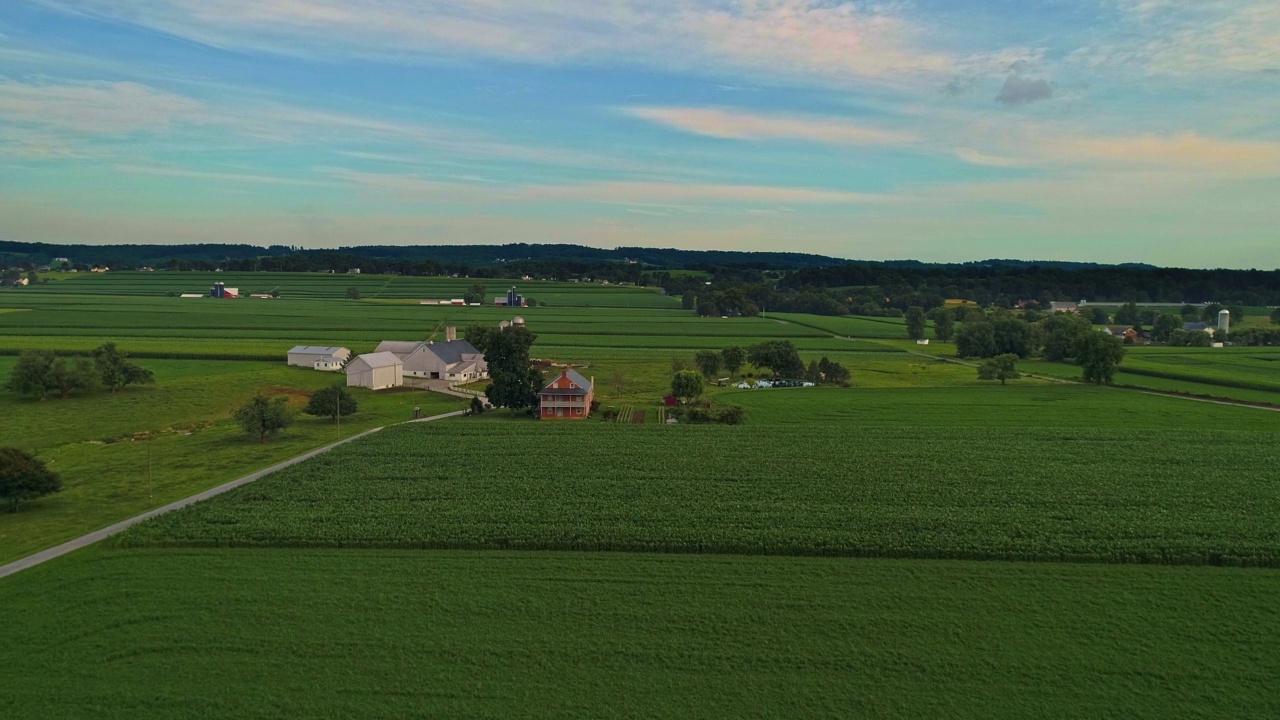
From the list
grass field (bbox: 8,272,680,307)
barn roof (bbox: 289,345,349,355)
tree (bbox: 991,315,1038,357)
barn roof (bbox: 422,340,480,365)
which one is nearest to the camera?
barn roof (bbox: 422,340,480,365)

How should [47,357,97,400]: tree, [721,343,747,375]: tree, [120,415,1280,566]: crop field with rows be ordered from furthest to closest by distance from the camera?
1. [721,343,747,375]: tree
2. [47,357,97,400]: tree
3. [120,415,1280,566]: crop field with rows

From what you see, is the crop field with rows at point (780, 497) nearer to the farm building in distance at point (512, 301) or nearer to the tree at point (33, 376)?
the tree at point (33, 376)

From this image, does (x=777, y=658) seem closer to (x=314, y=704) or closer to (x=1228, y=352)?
(x=314, y=704)

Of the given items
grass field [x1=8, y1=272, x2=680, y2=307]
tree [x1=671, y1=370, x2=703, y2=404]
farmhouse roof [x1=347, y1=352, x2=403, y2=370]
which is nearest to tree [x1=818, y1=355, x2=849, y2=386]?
tree [x1=671, y1=370, x2=703, y2=404]

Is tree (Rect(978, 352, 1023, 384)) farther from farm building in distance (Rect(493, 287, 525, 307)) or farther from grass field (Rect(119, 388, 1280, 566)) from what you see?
farm building in distance (Rect(493, 287, 525, 307))

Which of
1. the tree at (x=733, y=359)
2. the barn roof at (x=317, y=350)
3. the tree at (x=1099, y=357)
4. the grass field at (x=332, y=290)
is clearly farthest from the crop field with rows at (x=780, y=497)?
the grass field at (x=332, y=290)

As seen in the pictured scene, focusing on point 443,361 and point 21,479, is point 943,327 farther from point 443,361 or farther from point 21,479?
point 21,479
